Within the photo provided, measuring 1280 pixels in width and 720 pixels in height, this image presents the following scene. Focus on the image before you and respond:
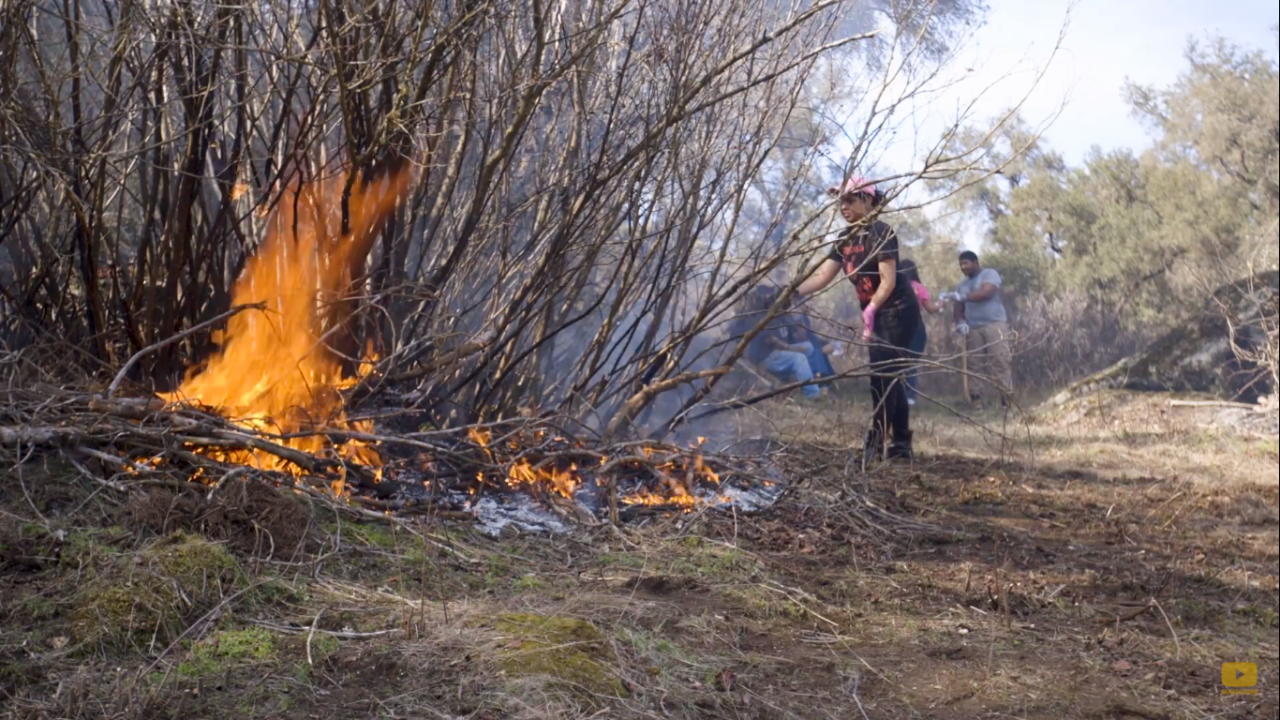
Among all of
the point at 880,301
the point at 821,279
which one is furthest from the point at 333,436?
the point at 880,301

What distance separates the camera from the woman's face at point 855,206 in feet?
16.1

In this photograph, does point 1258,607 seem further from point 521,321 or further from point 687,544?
point 521,321

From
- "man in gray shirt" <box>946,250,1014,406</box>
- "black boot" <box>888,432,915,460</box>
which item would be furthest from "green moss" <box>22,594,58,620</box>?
→ "man in gray shirt" <box>946,250,1014,406</box>

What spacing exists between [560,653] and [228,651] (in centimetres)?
80

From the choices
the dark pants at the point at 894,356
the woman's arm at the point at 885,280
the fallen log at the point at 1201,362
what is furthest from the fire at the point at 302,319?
the fallen log at the point at 1201,362

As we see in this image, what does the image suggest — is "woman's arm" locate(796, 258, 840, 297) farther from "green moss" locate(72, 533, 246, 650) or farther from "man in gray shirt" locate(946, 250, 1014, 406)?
"man in gray shirt" locate(946, 250, 1014, 406)

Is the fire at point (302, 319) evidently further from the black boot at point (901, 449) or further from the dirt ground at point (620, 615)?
the black boot at point (901, 449)

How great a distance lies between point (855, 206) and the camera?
4969 mm

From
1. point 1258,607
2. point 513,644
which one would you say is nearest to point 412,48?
point 513,644

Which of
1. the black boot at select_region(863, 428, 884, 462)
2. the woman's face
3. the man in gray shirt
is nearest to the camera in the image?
the woman's face

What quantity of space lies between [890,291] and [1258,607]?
2.34 meters

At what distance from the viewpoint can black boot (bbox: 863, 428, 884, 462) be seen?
18.5 feet

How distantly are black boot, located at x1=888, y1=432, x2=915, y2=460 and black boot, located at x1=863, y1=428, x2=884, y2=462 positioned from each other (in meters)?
0.07

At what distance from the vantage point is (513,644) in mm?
2676
